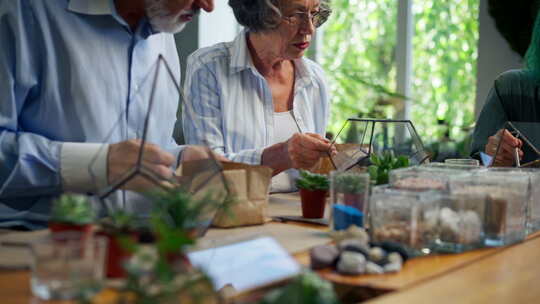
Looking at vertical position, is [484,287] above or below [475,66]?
below

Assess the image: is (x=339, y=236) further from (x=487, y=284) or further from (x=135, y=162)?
(x=135, y=162)

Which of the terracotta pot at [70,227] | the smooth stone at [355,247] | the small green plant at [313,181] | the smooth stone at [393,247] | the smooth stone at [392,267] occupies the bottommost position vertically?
the smooth stone at [392,267]

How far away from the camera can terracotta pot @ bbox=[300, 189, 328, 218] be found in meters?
2.07

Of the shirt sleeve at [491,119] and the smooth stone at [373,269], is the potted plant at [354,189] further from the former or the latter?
the shirt sleeve at [491,119]

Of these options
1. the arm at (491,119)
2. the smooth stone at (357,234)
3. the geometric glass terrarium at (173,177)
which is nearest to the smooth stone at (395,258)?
the smooth stone at (357,234)

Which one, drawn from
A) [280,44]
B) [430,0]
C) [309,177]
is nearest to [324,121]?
[280,44]

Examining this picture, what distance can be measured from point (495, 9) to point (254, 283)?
174 inches

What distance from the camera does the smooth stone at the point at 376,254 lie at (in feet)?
4.95

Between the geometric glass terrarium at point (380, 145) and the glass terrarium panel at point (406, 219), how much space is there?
59cm

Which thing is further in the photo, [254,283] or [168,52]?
[168,52]

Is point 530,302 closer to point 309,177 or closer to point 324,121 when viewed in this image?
point 309,177

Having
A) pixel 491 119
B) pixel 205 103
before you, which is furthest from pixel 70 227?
pixel 491 119

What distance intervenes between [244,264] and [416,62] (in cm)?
477

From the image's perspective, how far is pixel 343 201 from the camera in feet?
5.98
